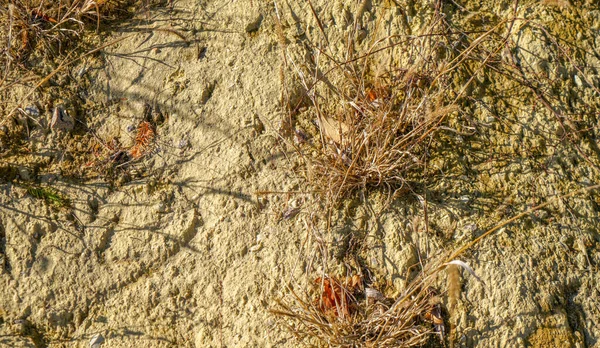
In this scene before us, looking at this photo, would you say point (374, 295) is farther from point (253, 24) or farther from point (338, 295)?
point (253, 24)

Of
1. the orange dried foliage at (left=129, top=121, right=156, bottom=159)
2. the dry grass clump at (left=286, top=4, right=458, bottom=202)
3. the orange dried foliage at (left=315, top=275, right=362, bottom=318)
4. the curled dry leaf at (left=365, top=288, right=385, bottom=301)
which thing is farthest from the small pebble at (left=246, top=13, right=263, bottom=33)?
the curled dry leaf at (left=365, top=288, right=385, bottom=301)

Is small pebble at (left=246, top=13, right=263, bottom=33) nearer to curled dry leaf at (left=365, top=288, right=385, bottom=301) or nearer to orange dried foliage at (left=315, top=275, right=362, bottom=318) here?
orange dried foliage at (left=315, top=275, right=362, bottom=318)

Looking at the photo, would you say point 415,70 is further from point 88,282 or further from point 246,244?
point 88,282

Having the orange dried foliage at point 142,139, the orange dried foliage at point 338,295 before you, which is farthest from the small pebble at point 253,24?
the orange dried foliage at point 338,295

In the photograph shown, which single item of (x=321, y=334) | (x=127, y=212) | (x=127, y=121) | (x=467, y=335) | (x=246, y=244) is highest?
(x=127, y=121)

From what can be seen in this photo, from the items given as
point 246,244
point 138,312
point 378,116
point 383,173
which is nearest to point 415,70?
point 378,116

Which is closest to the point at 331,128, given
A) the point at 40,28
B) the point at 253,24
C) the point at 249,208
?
the point at 249,208
